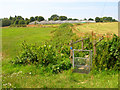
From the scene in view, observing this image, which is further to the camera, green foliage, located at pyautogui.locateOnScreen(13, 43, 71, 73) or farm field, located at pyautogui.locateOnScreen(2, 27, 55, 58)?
farm field, located at pyautogui.locateOnScreen(2, 27, 55, 58)

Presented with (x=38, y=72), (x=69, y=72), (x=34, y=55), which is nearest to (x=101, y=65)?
(x=69, y=72)

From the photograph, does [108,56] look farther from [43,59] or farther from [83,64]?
[43,59]

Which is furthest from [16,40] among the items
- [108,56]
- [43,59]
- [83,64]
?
[108,56]

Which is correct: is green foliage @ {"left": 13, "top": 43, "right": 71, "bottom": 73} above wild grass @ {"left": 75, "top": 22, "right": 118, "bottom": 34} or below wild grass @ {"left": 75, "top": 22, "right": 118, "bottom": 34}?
below

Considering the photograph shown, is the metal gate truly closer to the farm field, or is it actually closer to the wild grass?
the farm field

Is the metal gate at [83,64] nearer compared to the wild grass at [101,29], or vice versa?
the metal gate at [83,64]

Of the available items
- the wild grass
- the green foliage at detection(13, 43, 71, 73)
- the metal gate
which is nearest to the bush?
the metal gate

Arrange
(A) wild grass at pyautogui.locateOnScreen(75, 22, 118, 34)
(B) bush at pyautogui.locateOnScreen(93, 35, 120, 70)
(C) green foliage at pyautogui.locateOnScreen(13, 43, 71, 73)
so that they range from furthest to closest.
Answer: (A) wild grass at pyautogui.locateOnScreen(75, 22, 118, 34) → (C) green foliage at pyautogui.locateOnScreen(13, 43, 71, 73) → (B) bush at pyautogui.locateOnScreen(93, 35, 120, 70)

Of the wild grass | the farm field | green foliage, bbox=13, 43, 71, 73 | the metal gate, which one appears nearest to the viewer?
the metal gate

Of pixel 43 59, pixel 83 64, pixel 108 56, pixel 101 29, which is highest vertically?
pixel 101 29

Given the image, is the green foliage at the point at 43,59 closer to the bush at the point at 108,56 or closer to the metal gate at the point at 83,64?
the metal gate at the point at 83,64

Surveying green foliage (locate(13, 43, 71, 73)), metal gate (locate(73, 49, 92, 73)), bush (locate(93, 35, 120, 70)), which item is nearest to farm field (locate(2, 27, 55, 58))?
green foliage (locate(13, 43, 71, 73))

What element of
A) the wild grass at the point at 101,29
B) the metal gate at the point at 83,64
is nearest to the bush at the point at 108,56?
the metal gate at the point at 83,64

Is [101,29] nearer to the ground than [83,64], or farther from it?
farther from it
